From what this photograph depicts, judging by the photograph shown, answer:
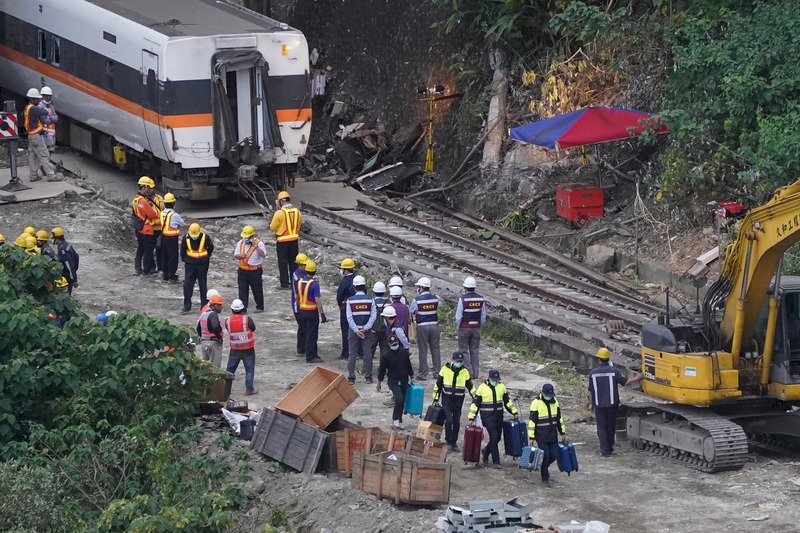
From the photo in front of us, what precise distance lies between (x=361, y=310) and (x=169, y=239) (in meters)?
5.25

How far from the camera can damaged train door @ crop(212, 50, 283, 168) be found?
1058 inches

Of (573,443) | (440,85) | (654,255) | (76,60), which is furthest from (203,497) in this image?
(440,85)

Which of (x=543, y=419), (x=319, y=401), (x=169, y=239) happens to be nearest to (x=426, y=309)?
(x=319, y=401)

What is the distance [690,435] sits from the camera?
17.1m

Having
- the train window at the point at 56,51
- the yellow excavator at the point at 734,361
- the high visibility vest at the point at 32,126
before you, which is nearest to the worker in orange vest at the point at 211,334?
the yellow excavator at the point at 734,361

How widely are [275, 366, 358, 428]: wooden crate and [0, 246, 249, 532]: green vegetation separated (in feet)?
3.14

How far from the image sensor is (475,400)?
55.4 feet

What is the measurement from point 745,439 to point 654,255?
33.8 feet

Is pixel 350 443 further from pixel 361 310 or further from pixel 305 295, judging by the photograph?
pixel 305 295

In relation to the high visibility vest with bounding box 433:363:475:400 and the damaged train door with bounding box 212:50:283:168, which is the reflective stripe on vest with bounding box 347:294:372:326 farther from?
the damaged train door with bounding box 212:50:283:168

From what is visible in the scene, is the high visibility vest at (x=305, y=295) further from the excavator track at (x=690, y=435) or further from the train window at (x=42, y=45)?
the train window at (x=42, y=45)

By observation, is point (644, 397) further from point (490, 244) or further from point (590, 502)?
point (490, 244)

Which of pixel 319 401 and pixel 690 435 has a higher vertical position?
pixel 319 401

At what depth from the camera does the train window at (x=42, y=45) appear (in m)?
29.7
